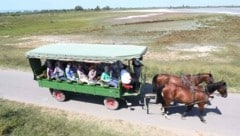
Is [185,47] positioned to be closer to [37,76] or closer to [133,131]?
[37,76]

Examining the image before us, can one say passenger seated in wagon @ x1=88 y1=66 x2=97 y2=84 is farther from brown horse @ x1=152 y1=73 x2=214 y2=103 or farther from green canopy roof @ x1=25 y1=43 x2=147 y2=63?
brown horse @ x1=152 y1=73 x2=214 y2=103

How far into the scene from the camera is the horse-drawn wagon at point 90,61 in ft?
40.5

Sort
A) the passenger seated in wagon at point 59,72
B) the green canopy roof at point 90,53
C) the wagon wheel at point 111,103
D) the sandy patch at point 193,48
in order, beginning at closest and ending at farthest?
the green canopy roof at point 90,53, the wagon wheel at point 111,103, the passenger seated in wagon at point 59,72, the sandy patch at point 193,48

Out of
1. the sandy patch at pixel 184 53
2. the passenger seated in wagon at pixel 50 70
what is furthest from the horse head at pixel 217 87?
the sandy patch at pixel 184 53

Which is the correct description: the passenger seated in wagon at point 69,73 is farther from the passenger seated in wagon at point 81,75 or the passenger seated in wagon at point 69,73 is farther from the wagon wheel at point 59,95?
the wagon wheel at point 59,95

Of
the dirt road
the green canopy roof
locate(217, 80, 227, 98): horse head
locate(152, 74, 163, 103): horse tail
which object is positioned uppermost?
the green canopy roof

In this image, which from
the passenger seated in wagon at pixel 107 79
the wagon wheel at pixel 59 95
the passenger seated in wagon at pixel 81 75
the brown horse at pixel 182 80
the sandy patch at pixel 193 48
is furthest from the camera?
the sandy patch at pixel 193 48

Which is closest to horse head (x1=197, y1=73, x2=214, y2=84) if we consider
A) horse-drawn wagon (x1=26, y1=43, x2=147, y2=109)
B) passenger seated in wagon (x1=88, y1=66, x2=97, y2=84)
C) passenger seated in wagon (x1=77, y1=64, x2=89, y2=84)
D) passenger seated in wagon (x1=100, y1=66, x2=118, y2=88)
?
horse-drawn wagon (x1=26, y1=43, x2=147, y2=109)

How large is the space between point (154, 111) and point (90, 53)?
3230mm

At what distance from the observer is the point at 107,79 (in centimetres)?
1286

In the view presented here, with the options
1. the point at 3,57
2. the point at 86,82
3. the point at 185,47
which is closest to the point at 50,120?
the point at 86,82

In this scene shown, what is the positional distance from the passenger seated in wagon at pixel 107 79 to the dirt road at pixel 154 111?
1035mm

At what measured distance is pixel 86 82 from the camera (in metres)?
13.3

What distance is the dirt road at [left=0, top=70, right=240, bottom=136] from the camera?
35.9 feet
